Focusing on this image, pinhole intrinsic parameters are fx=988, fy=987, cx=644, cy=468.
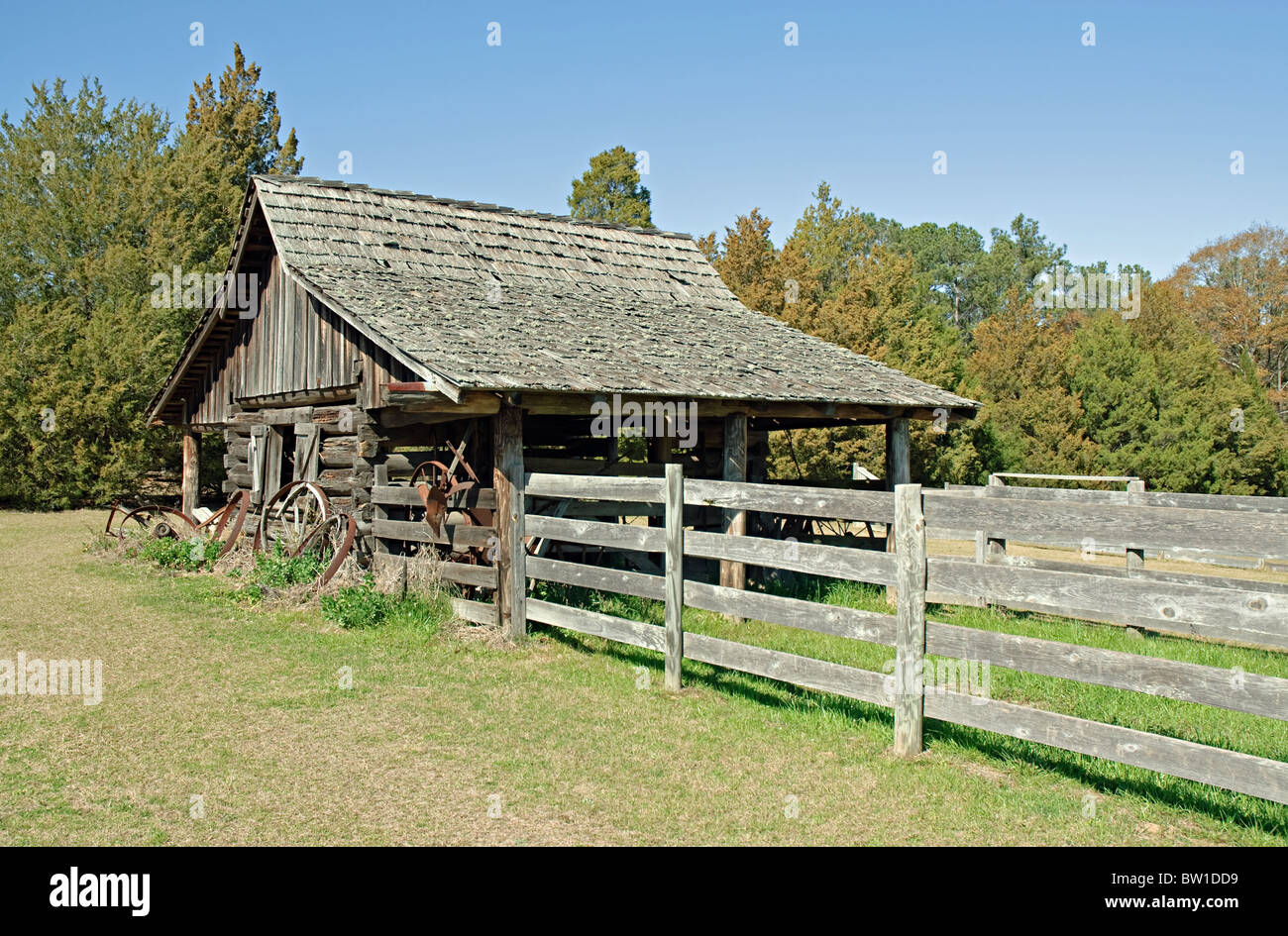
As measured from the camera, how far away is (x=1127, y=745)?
494 cm

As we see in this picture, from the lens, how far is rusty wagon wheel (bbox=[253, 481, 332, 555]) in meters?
12.7

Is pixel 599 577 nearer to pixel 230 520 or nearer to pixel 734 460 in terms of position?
pixel 734 460

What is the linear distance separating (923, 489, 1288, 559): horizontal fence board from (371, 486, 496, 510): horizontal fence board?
17.2ft

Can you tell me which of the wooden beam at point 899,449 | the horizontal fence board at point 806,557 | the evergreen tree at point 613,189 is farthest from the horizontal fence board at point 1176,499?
the evergreen tree at point 613,189

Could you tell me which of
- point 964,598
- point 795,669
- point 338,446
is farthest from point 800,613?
point 338,446

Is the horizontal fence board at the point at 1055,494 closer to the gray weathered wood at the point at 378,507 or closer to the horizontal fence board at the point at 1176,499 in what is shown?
the horizontal fence board at the point at 1176,499

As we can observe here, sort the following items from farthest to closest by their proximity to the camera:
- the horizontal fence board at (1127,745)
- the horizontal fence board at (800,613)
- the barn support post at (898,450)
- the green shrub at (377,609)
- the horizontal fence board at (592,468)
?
the barn support post at (898,450) → the horizontal fence board at (592,468) → the green shrub at (377,609) → the horizontal fence board at (800,613) → the horizontal fence board at (1127,745)

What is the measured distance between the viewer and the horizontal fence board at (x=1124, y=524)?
464 centimetres

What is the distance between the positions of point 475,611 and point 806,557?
4.61 metres

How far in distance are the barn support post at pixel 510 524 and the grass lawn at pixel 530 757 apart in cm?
37

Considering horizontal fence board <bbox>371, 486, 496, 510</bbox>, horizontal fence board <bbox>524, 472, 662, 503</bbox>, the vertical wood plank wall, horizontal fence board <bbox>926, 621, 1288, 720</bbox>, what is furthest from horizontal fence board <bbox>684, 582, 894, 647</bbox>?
the vertical wood plank wall

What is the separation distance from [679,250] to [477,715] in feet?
41.5

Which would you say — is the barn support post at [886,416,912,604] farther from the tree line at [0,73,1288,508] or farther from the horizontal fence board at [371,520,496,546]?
the tree line at [0,73,1288,508]

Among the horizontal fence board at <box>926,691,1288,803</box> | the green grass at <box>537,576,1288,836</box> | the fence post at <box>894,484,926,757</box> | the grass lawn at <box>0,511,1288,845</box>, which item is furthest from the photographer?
the fence post at <box>894,484,926,757</box>
